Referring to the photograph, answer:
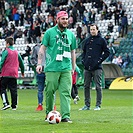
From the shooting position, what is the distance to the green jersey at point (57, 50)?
1294 centimetres

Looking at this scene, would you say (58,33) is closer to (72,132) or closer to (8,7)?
(72,132)

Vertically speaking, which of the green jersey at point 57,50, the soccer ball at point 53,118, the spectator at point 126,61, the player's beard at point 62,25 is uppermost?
the player's beard at point 62,25

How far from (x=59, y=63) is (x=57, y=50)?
27cm

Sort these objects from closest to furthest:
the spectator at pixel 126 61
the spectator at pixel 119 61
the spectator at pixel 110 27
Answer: the spectator at pixel 119 61 → the spectator at pixel 126 61 → the spectator at pixel 110 27

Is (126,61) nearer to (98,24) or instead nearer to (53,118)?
(98,24)

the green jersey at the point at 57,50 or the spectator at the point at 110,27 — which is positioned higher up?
the green jersey at the point at 57,50

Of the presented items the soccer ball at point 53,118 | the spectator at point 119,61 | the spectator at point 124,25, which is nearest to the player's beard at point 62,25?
the soccer ball at point 53,118

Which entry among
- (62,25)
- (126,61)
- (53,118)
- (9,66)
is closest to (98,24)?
(126,61)

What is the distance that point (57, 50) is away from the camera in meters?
12.9

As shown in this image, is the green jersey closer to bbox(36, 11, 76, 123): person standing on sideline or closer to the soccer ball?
bbox(36, 11, 76, 123): person standing on sideline

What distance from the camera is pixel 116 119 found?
1384 cm

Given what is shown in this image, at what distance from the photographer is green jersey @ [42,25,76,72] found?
1294 cm

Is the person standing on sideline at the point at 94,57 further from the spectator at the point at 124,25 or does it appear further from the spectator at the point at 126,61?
the spectator at the point at 124,25

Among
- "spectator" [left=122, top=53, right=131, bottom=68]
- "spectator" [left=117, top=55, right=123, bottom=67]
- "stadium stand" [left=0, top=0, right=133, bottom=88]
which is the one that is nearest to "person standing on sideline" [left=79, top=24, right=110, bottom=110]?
"stadium stand" [left=0, top=0, right=133, bottom=88]
